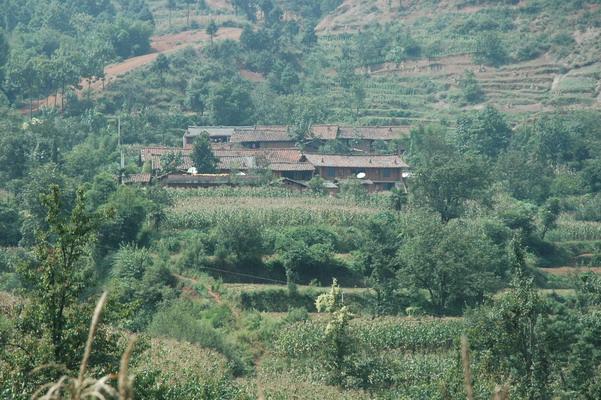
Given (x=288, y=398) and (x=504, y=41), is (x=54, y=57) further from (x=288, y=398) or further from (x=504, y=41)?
(x=288, y=398)

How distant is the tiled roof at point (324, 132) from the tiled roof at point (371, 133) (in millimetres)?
460

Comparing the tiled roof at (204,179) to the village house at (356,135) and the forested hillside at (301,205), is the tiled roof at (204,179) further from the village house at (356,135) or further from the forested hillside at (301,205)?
the village house at (356,135)

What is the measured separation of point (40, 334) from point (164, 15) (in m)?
73.7

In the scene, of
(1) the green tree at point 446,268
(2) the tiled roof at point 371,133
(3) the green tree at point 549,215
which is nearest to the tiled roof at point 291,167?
(2) the tiled roof at point 371,133

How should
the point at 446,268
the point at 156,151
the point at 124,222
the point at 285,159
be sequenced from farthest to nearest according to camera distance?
1. the point at 285,159
2. the point at 156,151
3. the point at 124,222
4. the point at 446,268

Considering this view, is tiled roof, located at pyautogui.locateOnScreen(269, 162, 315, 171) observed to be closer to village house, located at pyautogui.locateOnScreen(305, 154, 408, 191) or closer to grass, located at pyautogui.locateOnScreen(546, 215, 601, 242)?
village house, located at pyautogui.locateOnScreen(305, 154, 408, 191)

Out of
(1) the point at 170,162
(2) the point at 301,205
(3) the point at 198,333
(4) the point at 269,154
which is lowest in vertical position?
(3) the point at 198,333

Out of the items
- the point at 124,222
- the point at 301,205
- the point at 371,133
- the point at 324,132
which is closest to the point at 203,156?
the point at 301,205

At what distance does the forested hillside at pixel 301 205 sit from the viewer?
79.9 ft

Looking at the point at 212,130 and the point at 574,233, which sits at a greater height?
the point at 212,130

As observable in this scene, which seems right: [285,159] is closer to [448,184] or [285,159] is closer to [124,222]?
[448,184]

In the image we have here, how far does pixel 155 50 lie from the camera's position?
7394cm

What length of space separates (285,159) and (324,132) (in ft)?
22.1

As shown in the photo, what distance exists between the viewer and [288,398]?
26.3 m
